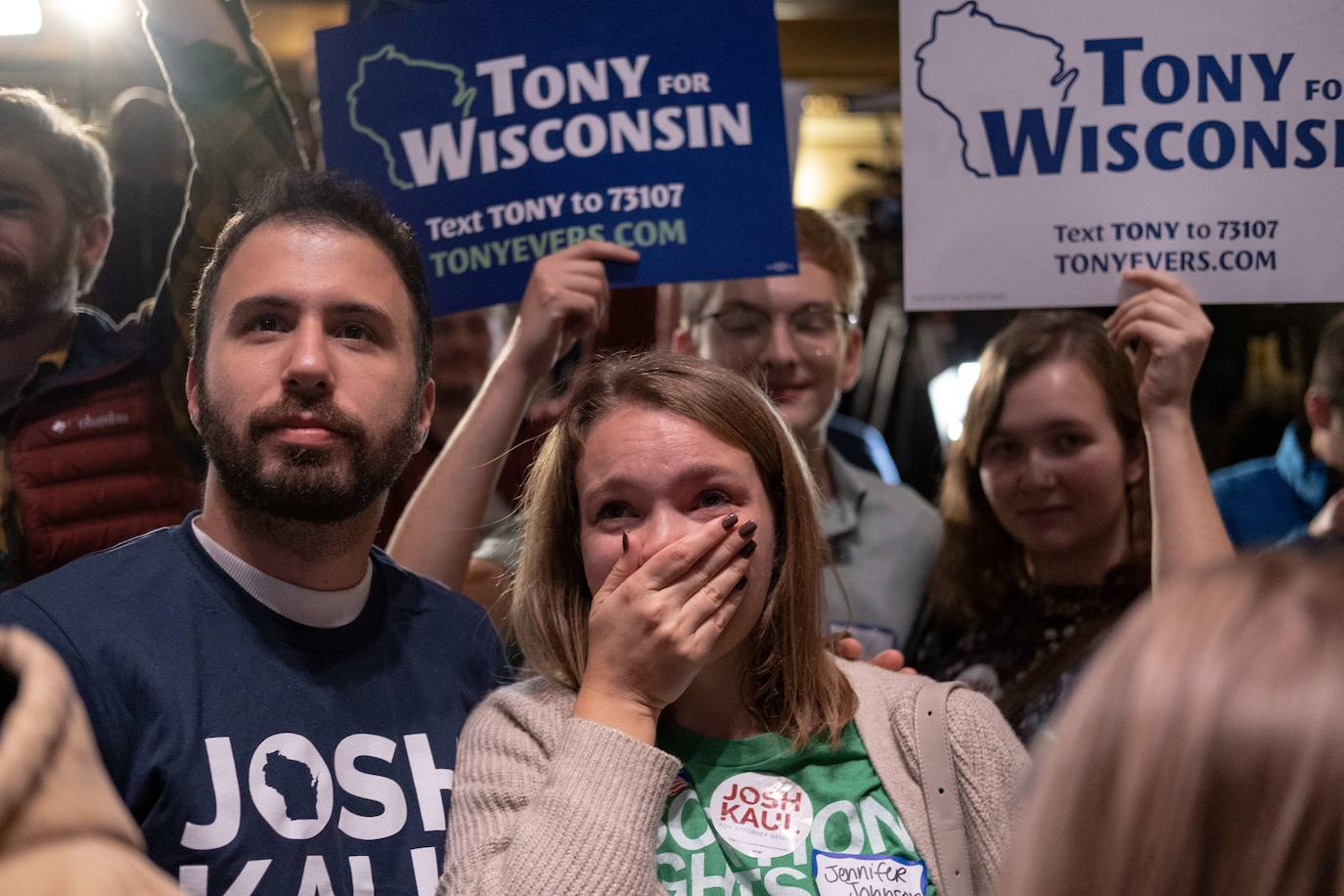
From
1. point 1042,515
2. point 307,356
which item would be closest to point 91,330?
point 307,356

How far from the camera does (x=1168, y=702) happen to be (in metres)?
0.83

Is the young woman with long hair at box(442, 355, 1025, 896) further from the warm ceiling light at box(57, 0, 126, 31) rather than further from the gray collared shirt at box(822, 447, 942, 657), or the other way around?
the warm ceiling light at box(57, 0, 126, 31)

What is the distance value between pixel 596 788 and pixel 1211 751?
3.20 ft

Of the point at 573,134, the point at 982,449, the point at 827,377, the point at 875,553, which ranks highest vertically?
the point at 573,134

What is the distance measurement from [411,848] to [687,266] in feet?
3.93

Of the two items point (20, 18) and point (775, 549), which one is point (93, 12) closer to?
point (20, 18)

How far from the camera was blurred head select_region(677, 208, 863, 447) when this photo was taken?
273 centimetres

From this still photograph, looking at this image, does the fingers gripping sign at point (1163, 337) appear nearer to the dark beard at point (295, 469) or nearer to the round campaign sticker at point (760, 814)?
the round campaign sticker at point (760, 814)

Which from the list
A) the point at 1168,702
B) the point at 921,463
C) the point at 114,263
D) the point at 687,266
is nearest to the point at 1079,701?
the point at 1168,702

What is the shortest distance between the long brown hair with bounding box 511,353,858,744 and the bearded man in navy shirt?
0.17 m

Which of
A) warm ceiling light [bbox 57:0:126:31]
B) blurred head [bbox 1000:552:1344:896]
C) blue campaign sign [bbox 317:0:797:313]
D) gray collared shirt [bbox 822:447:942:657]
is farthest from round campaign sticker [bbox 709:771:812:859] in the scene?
warm ceiling light [bbox 57:0:126:31]

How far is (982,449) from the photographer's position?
2701mm

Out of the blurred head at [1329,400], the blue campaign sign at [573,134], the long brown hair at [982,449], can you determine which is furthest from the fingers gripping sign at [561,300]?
the blurred head at [1329,400]

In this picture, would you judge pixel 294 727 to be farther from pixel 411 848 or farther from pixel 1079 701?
pixel 1079 701
